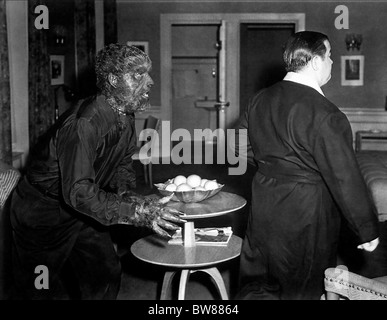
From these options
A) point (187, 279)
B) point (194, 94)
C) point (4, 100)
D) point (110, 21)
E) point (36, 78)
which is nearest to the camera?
point (187, 279)

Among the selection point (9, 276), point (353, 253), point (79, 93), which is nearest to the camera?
point (9, 276)

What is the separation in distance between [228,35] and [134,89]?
23.5 ft

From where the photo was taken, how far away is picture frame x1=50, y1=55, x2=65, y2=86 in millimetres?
6465

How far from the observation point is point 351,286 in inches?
93.7

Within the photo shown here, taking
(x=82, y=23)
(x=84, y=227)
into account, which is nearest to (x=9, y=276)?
(x=84, y=227)

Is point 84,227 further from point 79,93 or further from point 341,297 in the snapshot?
point 79,93

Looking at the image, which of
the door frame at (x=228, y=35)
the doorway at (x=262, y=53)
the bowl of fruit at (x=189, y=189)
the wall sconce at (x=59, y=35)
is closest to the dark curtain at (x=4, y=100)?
the bowl of fruit at (x=189, y=189)

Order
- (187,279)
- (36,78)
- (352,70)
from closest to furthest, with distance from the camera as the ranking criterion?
1. (187,279)
2. (36,78)
3. (352,70)

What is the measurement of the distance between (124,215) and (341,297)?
1095 millimetres

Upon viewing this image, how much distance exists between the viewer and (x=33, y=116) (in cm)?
513

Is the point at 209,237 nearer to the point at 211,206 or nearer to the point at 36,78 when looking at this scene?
the point at 211,206

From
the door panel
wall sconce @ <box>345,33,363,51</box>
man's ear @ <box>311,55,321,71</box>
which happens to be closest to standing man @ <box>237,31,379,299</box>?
man's ear @ <box>311,55,321,71</box>

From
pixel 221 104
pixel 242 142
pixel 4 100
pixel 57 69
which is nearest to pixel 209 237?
pixel 242 142

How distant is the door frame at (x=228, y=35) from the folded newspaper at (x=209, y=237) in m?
6.26
